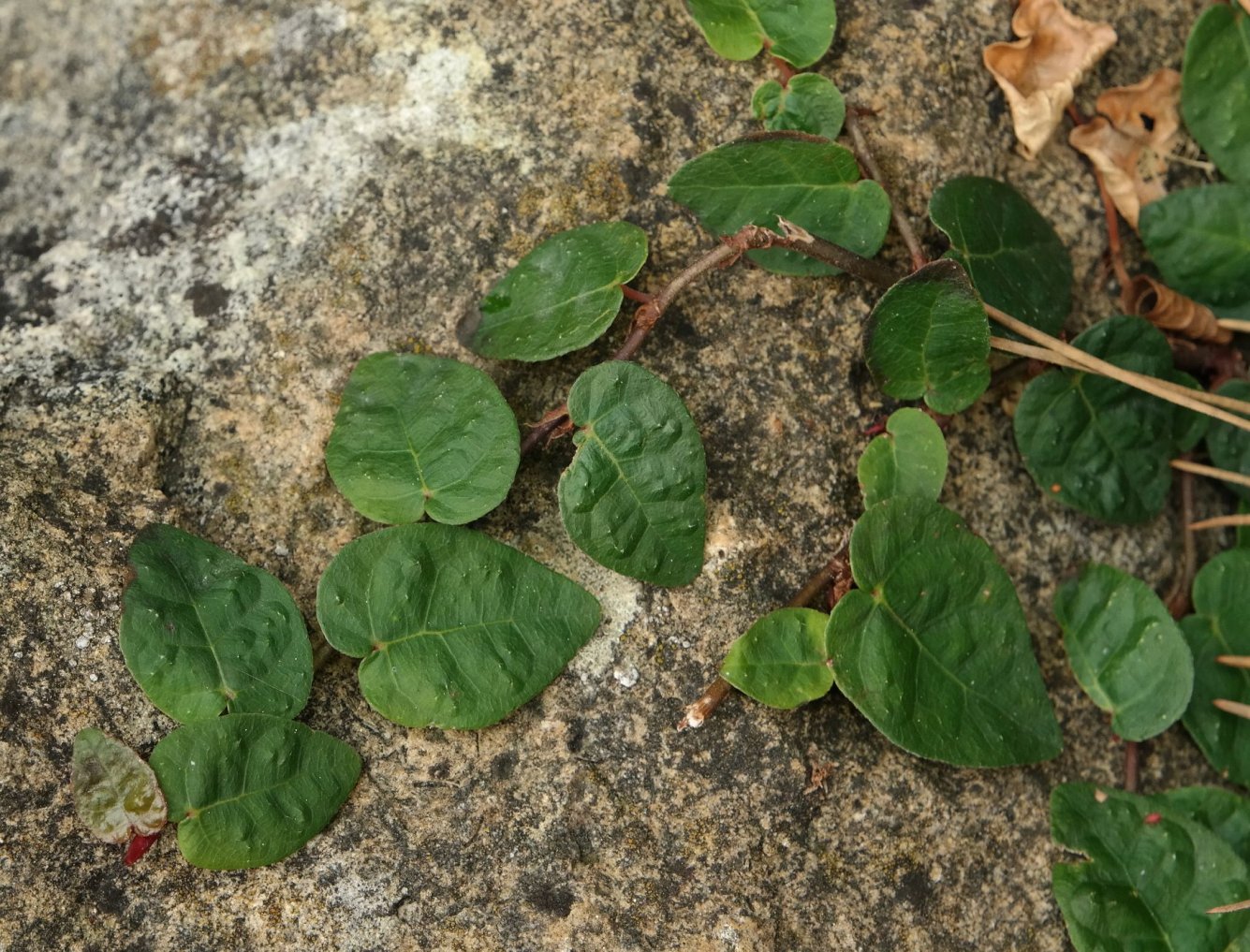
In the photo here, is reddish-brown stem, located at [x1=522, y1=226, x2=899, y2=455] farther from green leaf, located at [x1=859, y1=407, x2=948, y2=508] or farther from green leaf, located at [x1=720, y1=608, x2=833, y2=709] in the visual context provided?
green leaf, located at [x1=720, y1=608, x2=833, y2=709]

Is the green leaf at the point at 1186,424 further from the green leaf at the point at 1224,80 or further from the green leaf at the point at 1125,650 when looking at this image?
the green leaf at the point at 1224,80

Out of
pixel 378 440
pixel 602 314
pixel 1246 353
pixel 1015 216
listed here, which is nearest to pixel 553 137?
pixel 602 314

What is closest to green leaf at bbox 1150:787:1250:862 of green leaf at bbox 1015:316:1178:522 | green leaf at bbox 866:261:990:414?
green leaf at bbox 1015:316:1178:522

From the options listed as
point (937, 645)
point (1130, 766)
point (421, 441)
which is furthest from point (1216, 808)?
point (421, 441)

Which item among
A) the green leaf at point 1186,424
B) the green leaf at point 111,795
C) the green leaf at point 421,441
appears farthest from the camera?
the green leaf at point 1186,424

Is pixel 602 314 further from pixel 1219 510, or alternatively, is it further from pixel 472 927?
pixel 1219 510

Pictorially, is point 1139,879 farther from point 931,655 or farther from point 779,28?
point 779,28

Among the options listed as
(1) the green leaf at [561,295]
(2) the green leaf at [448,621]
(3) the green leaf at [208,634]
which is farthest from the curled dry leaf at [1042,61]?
(3) the green leaf at [208,634]

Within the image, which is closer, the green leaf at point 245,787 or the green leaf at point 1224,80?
the green leaf at point 245,787
